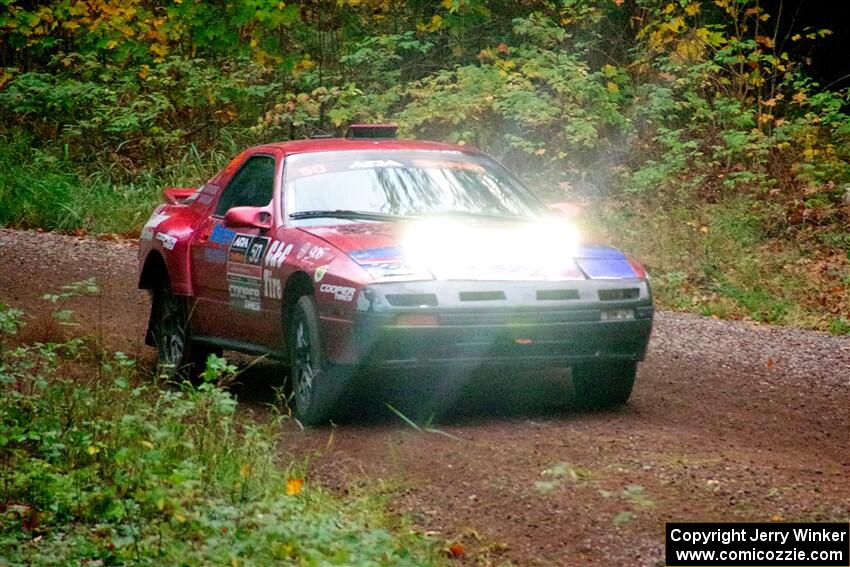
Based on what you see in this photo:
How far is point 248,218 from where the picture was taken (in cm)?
811

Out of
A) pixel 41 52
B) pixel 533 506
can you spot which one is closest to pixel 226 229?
pixel 533 506

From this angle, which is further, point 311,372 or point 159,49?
point 159,49

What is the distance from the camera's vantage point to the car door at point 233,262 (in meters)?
8.32

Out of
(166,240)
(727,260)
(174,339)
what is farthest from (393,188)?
(727,260)

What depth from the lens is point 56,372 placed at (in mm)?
8492

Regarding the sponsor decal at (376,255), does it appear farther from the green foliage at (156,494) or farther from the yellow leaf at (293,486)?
the yellow leaf at (293,486)

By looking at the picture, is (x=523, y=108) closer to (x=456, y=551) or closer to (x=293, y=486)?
(x=293, y=486)

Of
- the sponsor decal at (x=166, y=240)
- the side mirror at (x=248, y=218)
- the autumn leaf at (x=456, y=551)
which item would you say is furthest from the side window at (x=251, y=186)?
the autumn leaf at (x=456, y=551)

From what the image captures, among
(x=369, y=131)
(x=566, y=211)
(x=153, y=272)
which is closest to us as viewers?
(x=566, y=211)

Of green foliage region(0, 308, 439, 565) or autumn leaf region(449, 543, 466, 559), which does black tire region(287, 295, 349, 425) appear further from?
autumn leaf region(449, 543, 466, 559)

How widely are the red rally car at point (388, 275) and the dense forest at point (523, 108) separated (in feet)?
15.7

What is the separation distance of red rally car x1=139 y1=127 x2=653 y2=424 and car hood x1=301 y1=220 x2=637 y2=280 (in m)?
0.01

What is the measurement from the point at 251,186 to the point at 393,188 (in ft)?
3.76

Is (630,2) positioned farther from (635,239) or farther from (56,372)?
(56,372)
